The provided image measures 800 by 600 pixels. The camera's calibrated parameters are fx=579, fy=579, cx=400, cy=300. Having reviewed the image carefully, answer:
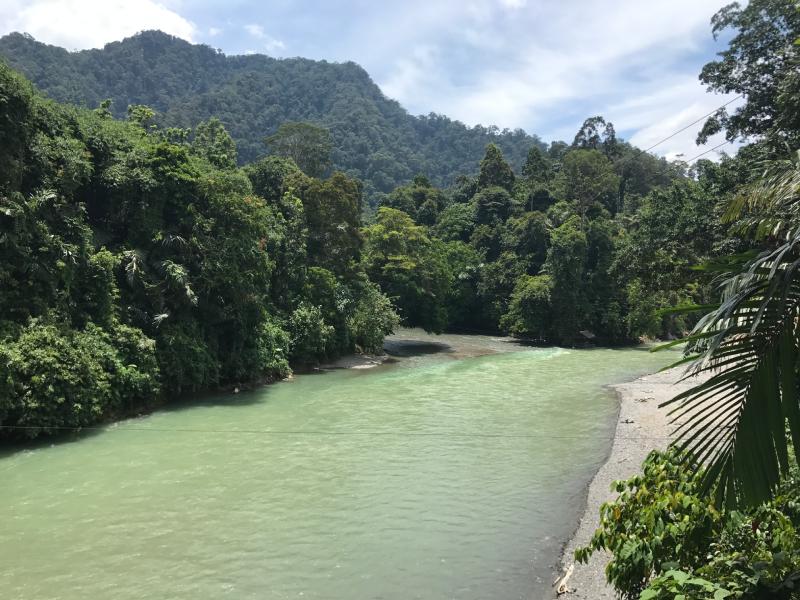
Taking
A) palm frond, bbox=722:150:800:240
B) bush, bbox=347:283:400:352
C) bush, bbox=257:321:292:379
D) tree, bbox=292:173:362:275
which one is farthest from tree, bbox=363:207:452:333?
palm frond, bbox=722:150:800:240

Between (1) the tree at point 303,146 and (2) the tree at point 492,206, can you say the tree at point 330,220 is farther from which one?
(1) the tree at point 303,146

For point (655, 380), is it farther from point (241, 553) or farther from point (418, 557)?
point (241, 553)

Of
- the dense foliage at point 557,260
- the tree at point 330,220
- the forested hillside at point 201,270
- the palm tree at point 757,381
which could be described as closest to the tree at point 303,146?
the dense foliage at point 557,260

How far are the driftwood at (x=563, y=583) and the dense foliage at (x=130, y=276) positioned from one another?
11829 mm

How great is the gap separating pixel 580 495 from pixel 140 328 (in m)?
13.8

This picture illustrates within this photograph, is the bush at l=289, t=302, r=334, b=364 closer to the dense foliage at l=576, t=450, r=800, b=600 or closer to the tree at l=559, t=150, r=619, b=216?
the dense foliage at l=576, t=450, r=800, b=600

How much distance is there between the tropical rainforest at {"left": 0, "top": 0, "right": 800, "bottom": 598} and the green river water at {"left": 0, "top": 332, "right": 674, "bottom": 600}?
8.18 feet

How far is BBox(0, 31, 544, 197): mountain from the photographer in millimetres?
102062

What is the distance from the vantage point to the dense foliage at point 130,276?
45.3ft

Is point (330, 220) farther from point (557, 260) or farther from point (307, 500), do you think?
point (307, 500)

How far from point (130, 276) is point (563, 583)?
15.6m

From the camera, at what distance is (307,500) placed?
33.6ft

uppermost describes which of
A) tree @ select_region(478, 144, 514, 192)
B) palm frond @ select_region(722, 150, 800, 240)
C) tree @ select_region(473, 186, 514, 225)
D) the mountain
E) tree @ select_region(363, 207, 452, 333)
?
the mountain

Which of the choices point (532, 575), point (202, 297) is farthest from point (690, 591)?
point (202, 297)
